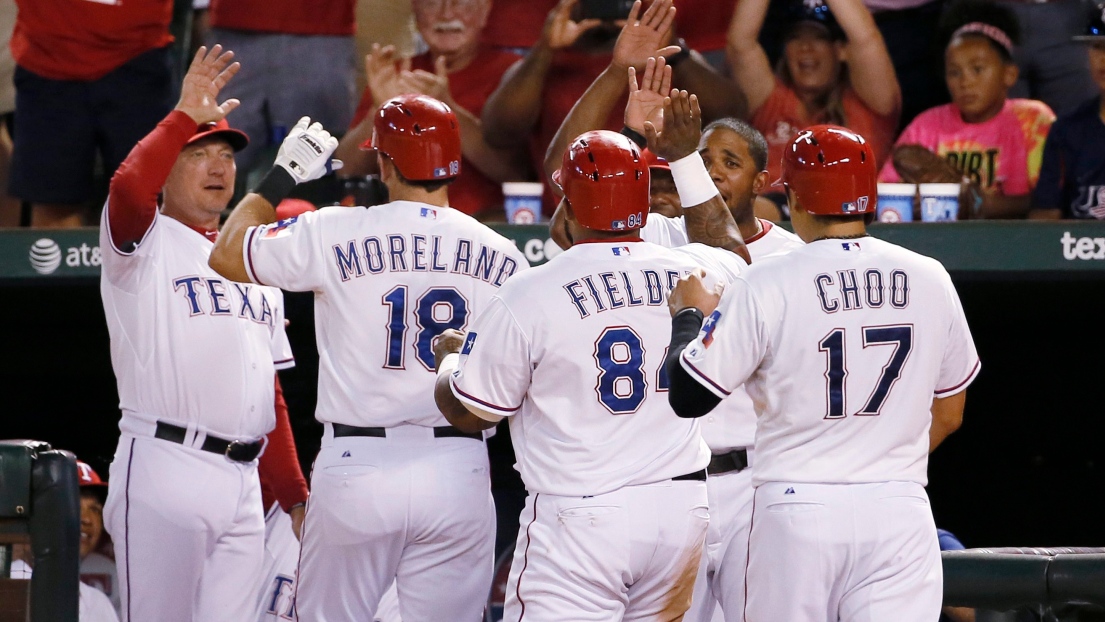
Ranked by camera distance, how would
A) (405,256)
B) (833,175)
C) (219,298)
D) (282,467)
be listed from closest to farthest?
1. (833,175)
2. (405,256)
3. (219,298)
4. (282,467)

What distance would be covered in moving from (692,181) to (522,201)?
4.76ft

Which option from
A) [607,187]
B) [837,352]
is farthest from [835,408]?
[607,187]

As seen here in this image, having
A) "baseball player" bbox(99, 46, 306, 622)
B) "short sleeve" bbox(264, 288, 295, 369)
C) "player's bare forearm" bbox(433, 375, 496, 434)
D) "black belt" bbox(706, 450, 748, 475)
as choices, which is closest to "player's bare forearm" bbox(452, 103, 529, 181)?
"short sleeve" bbox(264, 288, 295, 369)

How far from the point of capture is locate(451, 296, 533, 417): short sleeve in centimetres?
344

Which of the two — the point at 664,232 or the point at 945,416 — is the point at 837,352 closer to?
the point at 945,416

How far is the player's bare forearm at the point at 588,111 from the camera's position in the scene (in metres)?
4.93

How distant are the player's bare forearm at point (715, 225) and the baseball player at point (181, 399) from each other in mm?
1502

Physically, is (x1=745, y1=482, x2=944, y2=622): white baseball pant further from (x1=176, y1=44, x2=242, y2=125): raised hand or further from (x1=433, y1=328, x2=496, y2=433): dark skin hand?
(x1=176, y1=44, x2=242, y2=125): raised hand

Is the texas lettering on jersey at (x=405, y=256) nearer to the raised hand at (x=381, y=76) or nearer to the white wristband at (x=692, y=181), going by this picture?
the white wristband at (x=692, y=181)

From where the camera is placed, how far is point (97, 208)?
20.4 feet

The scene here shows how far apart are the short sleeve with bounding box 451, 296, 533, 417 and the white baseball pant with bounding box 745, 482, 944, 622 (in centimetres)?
67

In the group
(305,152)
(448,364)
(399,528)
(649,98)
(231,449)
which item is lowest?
(399,528)

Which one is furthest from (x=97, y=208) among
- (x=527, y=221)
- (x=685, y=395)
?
(x=685, y=395)

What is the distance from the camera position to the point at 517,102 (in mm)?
5824
